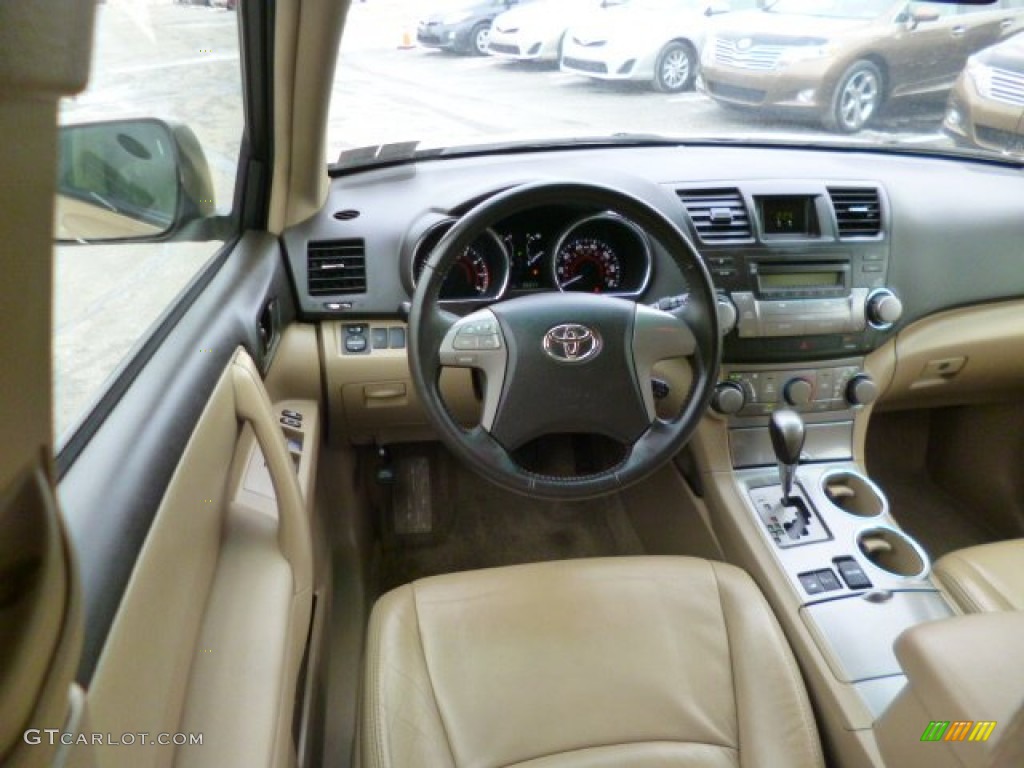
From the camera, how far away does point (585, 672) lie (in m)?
1.36

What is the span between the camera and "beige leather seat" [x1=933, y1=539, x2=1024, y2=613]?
1.57m

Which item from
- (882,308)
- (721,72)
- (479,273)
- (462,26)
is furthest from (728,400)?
(462,26)

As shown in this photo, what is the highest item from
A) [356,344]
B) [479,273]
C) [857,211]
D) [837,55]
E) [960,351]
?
[837,55]

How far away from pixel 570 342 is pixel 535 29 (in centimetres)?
136

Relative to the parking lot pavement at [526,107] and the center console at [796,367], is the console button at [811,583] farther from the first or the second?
the parking lot pavement at [526,107]

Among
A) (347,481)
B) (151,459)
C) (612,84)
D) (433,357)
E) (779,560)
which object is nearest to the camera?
(151,459)

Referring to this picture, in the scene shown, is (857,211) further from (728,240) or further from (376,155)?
(376,155)

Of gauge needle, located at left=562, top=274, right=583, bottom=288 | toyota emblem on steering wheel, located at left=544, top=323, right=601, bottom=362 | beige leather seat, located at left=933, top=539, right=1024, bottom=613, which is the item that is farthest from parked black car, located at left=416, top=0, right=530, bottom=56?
beige leather seat, located at left=933, top=539, right=1024, bottom=613

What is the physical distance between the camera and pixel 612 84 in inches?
97.9

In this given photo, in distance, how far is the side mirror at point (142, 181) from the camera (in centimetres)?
117

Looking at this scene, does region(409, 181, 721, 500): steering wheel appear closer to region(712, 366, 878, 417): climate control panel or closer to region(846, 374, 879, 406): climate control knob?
region(712, 366, 878, 417): climate control panel

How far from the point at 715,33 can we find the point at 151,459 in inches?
85.2

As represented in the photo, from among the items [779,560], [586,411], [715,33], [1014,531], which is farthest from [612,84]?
[1014,531]

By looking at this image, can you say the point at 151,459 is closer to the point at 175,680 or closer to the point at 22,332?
the point at 175,680
